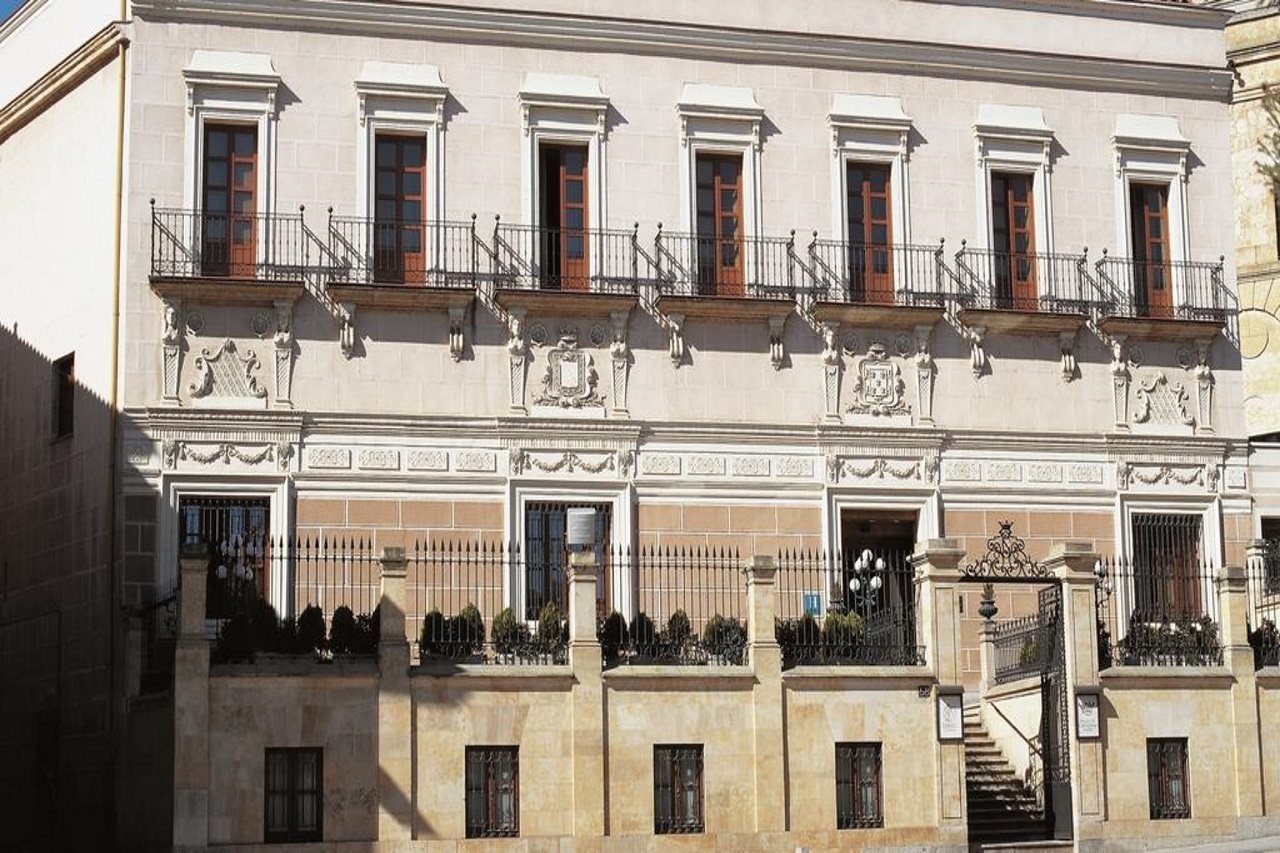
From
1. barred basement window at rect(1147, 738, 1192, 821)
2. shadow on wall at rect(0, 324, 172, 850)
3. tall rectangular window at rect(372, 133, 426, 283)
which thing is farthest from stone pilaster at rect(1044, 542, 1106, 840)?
shadow on wall at rect(0, 324, 172, 850)

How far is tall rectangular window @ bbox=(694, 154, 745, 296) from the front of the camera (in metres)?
33.8

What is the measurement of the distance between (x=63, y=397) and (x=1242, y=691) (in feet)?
58.2

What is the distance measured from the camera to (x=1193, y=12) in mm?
36938

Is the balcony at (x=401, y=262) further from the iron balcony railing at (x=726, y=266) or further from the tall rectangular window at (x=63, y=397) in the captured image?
the tall rectangular window at (x=63, y=397)

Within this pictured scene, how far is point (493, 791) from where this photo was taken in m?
26.6

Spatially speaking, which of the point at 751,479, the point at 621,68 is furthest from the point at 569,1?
the point at 751,479

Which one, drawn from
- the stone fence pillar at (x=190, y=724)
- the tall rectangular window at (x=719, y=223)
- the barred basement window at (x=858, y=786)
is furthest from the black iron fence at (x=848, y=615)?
the stone fence pillar at (x=190, y=724)

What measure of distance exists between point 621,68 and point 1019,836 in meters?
13.1

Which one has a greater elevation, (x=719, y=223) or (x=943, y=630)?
(x=719, y=223)

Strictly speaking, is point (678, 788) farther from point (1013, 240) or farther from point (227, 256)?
point (1013, 240)

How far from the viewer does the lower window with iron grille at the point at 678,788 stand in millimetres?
27188

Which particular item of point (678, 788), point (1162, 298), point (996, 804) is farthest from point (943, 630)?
point (1162, 298)

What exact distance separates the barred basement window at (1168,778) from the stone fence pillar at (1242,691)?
29.5 inches

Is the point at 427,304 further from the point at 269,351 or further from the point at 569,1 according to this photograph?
the point at 569,1
